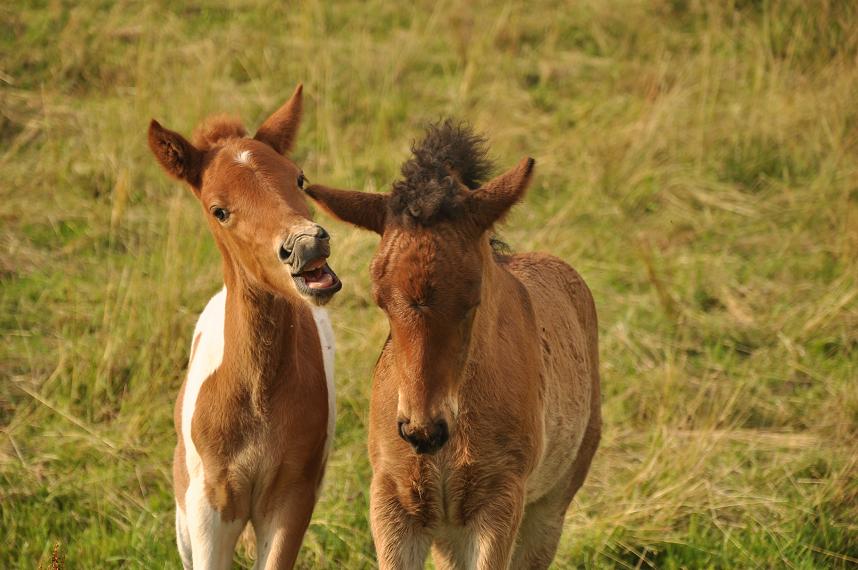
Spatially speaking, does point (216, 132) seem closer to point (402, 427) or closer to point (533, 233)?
point (402, 427)

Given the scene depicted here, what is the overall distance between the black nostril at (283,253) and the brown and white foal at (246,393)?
0.16m

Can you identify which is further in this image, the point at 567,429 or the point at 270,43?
the point at 270,43

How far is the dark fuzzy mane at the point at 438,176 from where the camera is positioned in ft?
13.8

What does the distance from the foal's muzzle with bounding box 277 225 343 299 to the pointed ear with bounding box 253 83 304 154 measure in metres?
0.93

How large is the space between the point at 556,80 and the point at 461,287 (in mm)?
7277

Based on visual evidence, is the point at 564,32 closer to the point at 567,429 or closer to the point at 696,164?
the point at 696,164

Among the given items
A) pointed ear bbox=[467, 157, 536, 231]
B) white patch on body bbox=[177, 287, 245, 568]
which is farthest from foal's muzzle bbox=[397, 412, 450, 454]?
white patch on body bbox=[177, 287, 245, 568]

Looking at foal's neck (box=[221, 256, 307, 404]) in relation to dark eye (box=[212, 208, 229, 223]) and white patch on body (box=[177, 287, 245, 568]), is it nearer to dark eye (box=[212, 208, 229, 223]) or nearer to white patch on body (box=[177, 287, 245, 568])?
white patch on body (box=[177, 287, 245, 568])

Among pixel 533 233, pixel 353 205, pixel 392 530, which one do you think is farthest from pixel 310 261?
pixel 533 233

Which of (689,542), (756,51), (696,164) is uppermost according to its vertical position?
(756,51)

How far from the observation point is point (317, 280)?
14.5ft

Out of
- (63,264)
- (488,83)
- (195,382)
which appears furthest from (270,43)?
(195,382)

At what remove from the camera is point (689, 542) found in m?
5.91

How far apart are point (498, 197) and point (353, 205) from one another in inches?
→ 21.2
